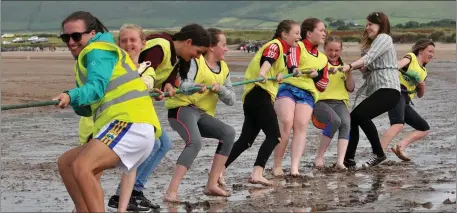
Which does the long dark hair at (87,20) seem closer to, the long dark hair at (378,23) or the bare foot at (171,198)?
the bare foot at (171,198)

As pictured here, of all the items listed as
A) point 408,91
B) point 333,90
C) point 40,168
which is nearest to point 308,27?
point 333,90

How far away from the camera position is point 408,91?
502 inches

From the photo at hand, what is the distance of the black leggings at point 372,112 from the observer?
1173 cm

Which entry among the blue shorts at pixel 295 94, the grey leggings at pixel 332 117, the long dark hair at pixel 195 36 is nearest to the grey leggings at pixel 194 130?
the long dark hair at pixel 195 36

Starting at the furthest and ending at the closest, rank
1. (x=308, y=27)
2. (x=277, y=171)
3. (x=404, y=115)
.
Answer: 1. (x=404, y=115)
2. (x=308, y=27)
3. (x=277, y=171)

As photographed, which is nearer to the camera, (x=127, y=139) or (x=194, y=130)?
(x=127, y=139)

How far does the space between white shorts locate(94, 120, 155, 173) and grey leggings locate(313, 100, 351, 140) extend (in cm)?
467

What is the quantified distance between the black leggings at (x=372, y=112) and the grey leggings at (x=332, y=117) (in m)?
0.13

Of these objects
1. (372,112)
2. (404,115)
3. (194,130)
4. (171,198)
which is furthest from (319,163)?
(171,198)

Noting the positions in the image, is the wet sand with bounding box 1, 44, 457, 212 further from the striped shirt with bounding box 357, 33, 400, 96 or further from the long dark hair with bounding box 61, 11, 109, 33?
the long dark hair with bounding box 61, 11, 109, 33

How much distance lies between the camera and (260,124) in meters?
10.6

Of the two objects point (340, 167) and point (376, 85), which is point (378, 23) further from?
point (340, 167)

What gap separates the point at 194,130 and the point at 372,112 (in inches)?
119

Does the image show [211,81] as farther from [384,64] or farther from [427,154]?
[427,154]
